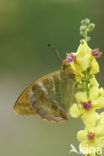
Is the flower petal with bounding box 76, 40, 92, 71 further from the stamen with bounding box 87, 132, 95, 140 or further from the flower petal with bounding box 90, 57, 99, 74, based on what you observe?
the stamen with bounding box 87, 132, 95, 140

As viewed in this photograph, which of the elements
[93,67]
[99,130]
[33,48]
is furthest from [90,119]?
[33,48]

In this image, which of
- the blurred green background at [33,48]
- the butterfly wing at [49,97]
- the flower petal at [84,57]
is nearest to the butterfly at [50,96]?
the butterfly wing at [49,97]

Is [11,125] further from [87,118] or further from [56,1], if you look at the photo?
[87,118]

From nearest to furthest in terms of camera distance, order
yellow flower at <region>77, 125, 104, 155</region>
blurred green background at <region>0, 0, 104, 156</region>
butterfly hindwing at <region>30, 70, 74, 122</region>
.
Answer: yellow flower at <region>77, 125, 104, 155</region>, butterfly hindwing at <region>30, 70, 74, 122</region>, blurred green background at <region>0, 0, 104, 156</region>

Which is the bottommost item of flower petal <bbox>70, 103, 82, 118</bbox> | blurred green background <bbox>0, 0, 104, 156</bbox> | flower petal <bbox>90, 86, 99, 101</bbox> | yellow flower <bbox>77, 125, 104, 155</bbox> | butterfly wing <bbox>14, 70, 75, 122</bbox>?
yellow flower <bbox>77, 125, 104, 155</bbox>

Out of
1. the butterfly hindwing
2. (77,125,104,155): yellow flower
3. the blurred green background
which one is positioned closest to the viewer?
(77,125,104,155): yellow flower

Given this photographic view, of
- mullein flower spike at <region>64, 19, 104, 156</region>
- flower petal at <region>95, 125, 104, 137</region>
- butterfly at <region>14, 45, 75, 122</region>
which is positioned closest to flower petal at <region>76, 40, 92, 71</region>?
mullein flower spike at <region>64, 19, 104, 156</region>

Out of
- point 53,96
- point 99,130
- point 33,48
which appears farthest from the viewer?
point 33,48

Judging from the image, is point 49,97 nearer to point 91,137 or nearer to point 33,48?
point 91,137

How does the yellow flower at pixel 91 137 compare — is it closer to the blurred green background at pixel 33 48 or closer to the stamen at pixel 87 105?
the stamen at pixel 87 105
